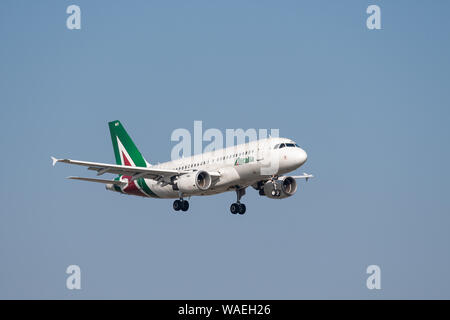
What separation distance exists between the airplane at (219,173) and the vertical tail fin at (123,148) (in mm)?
2842

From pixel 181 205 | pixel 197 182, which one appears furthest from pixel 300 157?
pixel 181 205

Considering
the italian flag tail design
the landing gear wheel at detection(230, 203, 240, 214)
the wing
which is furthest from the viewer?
the italian flag tail design

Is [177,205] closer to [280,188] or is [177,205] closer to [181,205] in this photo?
[181,205]

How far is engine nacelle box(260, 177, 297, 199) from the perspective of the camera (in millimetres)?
77938

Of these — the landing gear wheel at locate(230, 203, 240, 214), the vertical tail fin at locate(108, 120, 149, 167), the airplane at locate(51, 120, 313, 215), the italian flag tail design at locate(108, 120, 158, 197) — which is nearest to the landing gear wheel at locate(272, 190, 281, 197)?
the airplane at locate(51, 120, 313, 215)

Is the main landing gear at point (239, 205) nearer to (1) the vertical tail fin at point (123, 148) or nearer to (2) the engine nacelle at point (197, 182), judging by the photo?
(2) the engine nacelle at point (197, 182)

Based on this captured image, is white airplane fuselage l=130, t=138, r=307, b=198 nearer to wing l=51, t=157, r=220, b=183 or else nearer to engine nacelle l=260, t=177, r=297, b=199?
wing l=51, t=157, r=220, b=183

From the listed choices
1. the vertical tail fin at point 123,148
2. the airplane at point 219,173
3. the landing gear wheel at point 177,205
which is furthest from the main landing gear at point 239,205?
the vertical tail fin at point 123,148

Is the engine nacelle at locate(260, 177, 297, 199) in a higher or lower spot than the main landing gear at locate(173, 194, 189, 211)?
higher

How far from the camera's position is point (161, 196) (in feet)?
268

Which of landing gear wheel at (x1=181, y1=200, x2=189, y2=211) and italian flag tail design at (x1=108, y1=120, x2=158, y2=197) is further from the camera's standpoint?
italian flag tail design at (x1=108, y1=120, x2=158, y2=197)
